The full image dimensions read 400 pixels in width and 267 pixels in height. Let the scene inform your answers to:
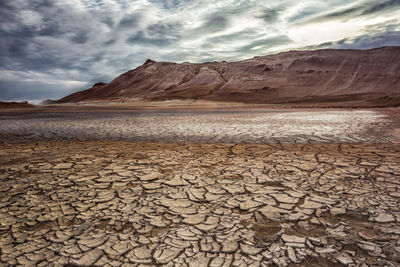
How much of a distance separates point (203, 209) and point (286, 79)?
4763cm

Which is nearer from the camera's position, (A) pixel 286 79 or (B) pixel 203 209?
(B) pixel 203 209

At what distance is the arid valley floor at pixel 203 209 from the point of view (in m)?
1.41

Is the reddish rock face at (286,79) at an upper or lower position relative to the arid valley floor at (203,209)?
upper

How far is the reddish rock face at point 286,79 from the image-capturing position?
3759cm

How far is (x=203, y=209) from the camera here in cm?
197

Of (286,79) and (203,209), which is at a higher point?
(286,79)

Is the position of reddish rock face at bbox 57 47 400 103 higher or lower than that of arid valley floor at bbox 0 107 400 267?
higher

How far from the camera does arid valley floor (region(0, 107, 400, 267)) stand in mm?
1410

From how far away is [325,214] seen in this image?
184 centimetres

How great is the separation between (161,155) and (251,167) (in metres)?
1.50

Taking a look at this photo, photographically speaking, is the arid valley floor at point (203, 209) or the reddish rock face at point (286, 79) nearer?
the arid valley floor at point (203, 209)

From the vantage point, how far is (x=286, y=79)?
4506 cm

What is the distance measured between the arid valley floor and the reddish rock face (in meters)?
31.6

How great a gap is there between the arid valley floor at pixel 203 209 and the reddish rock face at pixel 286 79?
3163cm
